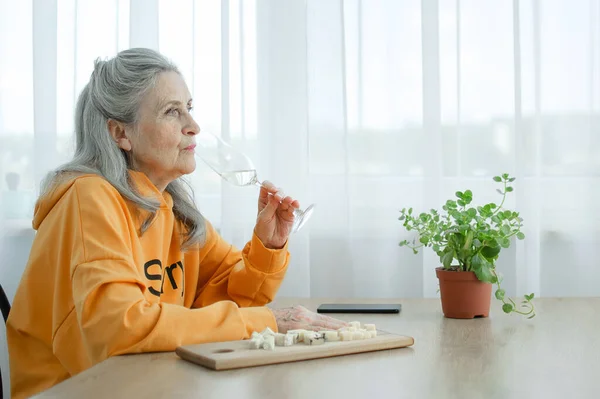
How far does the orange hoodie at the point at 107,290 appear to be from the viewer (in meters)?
1.33

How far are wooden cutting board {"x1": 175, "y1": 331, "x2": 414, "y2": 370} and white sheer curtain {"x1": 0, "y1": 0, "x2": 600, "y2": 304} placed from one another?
1067 millimetres

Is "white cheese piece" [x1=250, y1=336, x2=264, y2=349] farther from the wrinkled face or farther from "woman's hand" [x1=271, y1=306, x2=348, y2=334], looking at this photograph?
the wrinkled face

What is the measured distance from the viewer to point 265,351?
4.05 feet

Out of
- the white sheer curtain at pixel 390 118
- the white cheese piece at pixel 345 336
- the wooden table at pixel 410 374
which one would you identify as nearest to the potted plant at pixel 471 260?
the wooden table at pixel 410 374

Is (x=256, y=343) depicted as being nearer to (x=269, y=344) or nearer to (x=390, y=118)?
(x=269, y=344)

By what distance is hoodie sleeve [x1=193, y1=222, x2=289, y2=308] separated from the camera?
1831mm

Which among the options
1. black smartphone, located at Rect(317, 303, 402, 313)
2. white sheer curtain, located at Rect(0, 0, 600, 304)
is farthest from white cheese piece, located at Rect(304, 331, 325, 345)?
white sheer curtain, located at Rect(0, 0, 600, 304)

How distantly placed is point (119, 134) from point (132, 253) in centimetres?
31

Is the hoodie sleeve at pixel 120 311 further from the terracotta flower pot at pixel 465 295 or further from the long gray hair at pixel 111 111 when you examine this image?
the terracotta flower pot at pixel 465 295

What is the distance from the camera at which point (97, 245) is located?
1401 mm

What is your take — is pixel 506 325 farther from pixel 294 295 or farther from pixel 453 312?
pixel 294 295

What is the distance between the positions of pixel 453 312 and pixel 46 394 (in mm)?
923

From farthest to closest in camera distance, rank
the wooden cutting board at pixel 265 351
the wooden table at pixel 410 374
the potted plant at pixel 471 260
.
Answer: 1. the potted plant at pixel 471 260
2. the wooden cutting board at pixel 265 351
3. the wooden table at pixel 410 374

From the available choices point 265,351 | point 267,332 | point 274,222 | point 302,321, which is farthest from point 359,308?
point 265,351
